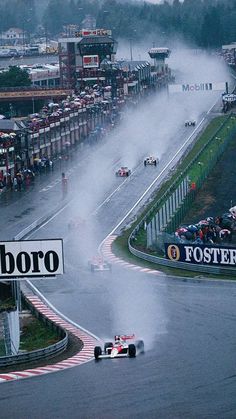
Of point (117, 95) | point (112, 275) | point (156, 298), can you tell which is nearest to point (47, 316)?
point (156, 298)

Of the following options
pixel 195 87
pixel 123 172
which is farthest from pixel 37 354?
pixel 195 87

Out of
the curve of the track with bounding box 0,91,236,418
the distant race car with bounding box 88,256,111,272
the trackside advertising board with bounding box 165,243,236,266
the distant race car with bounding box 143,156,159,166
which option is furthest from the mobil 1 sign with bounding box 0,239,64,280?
the distant race car with bounding box 143,156,159,166

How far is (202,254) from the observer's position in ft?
170

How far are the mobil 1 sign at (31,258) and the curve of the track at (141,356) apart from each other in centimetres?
300

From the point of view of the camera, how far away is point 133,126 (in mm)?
111438

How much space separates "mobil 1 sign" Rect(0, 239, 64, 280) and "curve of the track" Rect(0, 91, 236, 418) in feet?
9.85

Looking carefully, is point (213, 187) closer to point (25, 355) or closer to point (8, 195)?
point (8, 195)

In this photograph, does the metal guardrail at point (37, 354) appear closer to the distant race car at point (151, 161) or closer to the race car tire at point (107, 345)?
the race car tire at point (107, 345)

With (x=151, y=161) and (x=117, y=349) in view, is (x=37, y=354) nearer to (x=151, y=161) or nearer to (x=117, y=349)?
(x=117, y=349)

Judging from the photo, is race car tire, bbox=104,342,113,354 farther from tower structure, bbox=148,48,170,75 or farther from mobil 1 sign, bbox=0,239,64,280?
tower structure, bbox=148,48,170,75

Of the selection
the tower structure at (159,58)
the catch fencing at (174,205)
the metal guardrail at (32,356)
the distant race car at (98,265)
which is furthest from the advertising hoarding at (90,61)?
the metal guardrail at (32,356)

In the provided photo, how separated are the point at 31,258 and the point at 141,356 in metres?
4.09

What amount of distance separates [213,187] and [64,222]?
43.5 feet

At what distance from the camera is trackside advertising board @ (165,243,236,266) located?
50.8 m
